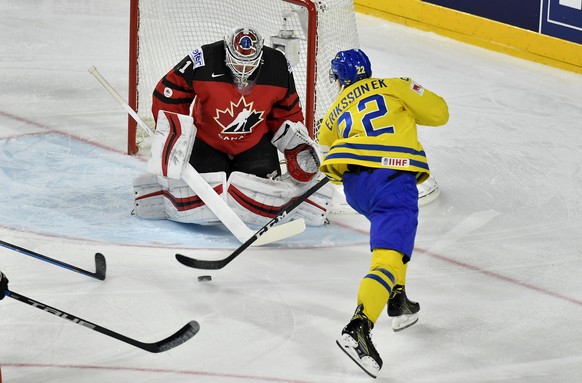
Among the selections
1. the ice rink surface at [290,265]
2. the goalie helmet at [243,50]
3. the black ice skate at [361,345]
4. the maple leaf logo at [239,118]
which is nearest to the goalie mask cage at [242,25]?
the ice rink surface at [290,265]

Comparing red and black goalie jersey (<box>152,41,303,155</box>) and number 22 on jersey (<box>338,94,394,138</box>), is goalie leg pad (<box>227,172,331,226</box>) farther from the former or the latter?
number 22 on jersey (<box>338,94,394,138</box>)

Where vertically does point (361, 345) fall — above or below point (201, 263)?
above

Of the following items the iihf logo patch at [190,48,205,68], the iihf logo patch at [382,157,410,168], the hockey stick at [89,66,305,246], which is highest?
the iihf logo patch at [190,48,205,68]

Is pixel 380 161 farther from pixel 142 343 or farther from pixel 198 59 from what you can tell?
pixel 198 59

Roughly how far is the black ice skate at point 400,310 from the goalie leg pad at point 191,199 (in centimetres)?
101

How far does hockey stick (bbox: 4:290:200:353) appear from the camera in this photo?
3.32 m

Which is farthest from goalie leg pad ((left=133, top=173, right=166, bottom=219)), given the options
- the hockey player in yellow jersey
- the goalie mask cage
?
the hockey player in yellow jersey

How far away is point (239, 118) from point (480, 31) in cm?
305

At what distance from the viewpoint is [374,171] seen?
3.67 meters

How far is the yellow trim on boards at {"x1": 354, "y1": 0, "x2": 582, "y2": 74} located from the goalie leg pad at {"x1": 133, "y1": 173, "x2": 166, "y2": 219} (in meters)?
3.09

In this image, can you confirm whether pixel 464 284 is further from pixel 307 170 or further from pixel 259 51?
pixel 259 51

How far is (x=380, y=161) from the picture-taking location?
3648mm

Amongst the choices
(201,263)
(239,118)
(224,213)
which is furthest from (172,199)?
(201,263)

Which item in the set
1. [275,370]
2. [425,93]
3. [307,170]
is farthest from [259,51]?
[275,370]
